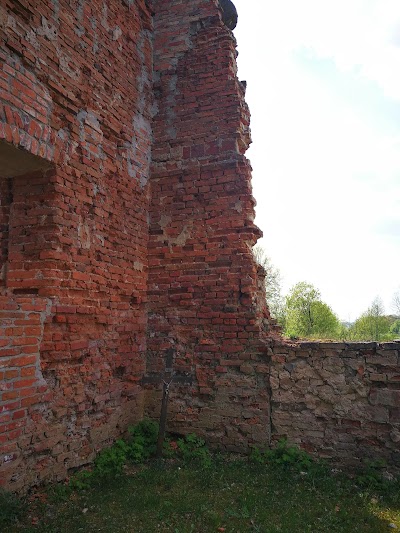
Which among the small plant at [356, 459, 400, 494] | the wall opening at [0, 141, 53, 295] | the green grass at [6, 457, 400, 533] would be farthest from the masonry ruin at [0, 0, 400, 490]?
the green grass at [6, 457, 400, 533]

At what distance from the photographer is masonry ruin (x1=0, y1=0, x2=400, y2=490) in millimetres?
3699

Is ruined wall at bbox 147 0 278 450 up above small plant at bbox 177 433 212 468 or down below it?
above

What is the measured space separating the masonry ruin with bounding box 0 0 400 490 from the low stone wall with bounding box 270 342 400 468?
0.02 meters

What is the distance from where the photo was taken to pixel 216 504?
350 cm

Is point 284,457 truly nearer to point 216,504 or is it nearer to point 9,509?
point 216,504

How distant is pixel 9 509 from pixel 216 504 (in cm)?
165

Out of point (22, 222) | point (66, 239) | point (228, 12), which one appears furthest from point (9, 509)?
point (228, 12)

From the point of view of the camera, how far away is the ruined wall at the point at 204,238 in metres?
4.81

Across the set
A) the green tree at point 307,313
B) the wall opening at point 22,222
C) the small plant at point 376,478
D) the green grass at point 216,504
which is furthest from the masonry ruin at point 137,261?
the green tree at point 307,313

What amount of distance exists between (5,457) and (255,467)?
95.8 inches

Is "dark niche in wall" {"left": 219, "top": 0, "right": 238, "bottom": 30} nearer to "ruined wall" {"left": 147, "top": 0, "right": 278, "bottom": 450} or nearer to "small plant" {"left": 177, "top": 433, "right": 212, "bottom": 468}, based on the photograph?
"ruined wall" {"left": 147, "top": 0, "right": 278, "bottom": 450}

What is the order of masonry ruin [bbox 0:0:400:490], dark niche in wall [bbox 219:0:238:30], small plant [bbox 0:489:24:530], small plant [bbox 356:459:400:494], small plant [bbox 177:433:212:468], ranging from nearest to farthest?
1. small plant [bbox 0:489:24:530]
2. masonry ruin [bbox 0:0:400:490]
3. small plant [bbox 356:459:400:494]
4. small plant [bbox 177:433:212:468]
5. dark niche in wall [bbox 219:0:238:30]

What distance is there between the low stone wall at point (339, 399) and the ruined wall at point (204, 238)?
0.25 metres

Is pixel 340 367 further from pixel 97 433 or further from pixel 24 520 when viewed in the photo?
pixel 24 520
